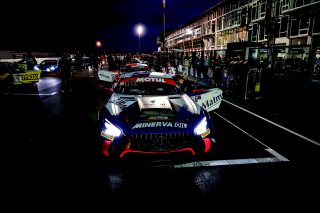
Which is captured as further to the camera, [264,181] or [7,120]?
[7,120]

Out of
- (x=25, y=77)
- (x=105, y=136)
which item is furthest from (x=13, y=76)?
(x=105, y=136)

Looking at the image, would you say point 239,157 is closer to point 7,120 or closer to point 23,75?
point 7,120

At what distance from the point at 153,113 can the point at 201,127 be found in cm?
83

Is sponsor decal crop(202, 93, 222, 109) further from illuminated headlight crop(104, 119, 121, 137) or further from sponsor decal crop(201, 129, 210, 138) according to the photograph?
illuminated headlight crop(104, 119, 121, 137)

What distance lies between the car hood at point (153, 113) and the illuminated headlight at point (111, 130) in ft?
0.21

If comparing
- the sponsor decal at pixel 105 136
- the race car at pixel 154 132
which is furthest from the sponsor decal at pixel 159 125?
the sponsor decal at pixel 105 136

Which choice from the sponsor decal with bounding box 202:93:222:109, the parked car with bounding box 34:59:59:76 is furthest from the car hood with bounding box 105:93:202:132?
the parked car with bounding box 34:59:59:76

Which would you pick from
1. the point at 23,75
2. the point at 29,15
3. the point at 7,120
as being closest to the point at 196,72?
the point at 23,75

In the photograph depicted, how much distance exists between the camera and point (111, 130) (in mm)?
3438

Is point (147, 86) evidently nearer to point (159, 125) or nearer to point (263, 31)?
point (159, 125)

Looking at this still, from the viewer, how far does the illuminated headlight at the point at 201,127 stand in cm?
346

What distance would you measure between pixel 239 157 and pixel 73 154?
123 inches

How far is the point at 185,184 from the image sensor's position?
328 cm

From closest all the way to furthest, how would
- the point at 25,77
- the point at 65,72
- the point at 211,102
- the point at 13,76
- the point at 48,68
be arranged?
the point at 211,102 → the point at 65,72 → the point at 13,76 → the point at 25,77 → the point at 48,68
